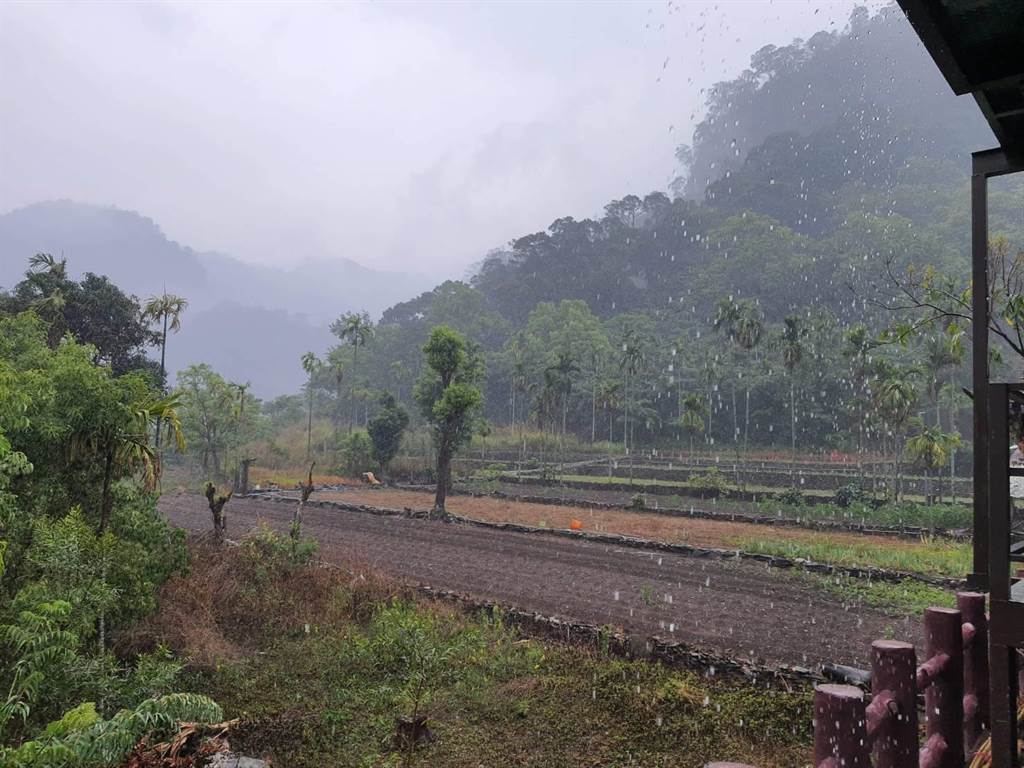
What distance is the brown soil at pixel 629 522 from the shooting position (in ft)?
60.7

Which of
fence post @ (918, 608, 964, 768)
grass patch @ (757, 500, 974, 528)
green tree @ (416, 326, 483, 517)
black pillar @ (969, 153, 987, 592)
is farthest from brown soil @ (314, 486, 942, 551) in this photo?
fence post @ (918, 608, 964, 768)

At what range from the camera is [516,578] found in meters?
13.6

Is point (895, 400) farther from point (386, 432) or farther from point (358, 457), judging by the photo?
point (358, 457)

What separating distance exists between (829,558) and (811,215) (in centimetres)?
8602

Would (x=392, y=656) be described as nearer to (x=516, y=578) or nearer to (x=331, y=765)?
(x=331, y=765)

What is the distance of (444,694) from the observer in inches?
299

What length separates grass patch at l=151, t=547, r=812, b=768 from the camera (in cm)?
628

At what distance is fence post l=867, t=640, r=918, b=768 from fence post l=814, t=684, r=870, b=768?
1.58 feet

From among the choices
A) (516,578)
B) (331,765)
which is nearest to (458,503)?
(516,578)

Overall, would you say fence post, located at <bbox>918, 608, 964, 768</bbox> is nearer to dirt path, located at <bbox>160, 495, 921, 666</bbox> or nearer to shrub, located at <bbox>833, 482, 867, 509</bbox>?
dirt path, located at <bbox>160, 495, 921, 666</bbox>

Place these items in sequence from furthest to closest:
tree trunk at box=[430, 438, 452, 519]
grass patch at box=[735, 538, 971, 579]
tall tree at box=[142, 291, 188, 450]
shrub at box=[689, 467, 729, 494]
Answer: shrub at box=[689, 467, 729, 494]
tall tree at box=[142, 291, 188, 450]
tree trunk at box=[430, 438, 452, 519]
grass patch at box=[735, 538, 971, 579]

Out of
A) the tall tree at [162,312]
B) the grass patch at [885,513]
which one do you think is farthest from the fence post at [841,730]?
the tall tree at [162,312]

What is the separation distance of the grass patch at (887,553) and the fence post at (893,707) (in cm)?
1320

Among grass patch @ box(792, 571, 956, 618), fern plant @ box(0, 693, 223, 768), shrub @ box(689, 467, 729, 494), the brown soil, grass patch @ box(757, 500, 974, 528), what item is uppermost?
fern plant @ box(0, 693, 223, 768)
